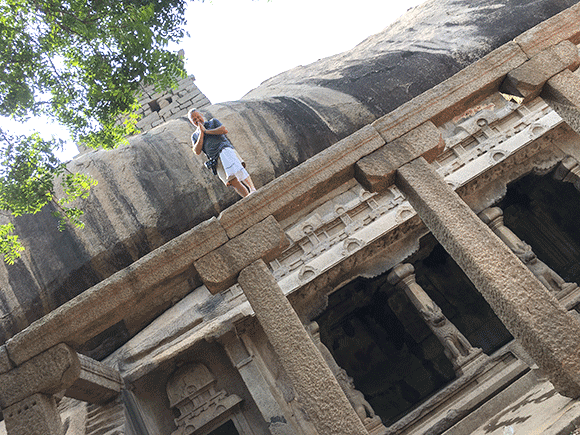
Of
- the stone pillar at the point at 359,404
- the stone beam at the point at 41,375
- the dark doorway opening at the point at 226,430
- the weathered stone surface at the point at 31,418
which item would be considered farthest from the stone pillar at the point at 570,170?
the weathered stone surface at the point at 31,418

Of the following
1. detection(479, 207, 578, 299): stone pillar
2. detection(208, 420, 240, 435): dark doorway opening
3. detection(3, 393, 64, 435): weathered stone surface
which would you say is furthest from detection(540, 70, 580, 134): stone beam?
detection(208, 420, 240, 435): dark doorway opening

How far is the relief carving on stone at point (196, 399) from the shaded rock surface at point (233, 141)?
1.35m

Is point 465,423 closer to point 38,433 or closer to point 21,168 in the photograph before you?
point 38,433

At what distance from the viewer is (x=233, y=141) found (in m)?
9.01

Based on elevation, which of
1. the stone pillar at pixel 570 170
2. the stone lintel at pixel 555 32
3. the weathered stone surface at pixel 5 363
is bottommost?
the stone pillar at pixel 570 170

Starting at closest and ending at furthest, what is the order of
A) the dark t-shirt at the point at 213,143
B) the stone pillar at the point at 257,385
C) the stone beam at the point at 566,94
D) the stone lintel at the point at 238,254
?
the stone lintel at the point at 238,254 → the stone beam at the point at 566,94 → the stone pillar at the point at 257,385 → the dark t-shirt at the point at 213,143

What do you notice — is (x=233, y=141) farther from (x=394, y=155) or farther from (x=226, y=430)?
(x=226, y=430)

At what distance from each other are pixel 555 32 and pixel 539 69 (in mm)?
695

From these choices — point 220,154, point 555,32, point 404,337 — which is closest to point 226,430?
point 220,154

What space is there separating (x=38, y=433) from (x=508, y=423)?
4.28m

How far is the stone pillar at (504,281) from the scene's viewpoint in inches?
135

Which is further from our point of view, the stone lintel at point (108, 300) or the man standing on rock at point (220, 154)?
the man standing on rock at point (220, 154)

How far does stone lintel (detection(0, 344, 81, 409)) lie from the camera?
3.95 meters

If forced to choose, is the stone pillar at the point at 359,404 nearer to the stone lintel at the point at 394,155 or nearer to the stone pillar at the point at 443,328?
the stone pillar at the point at 443,328
